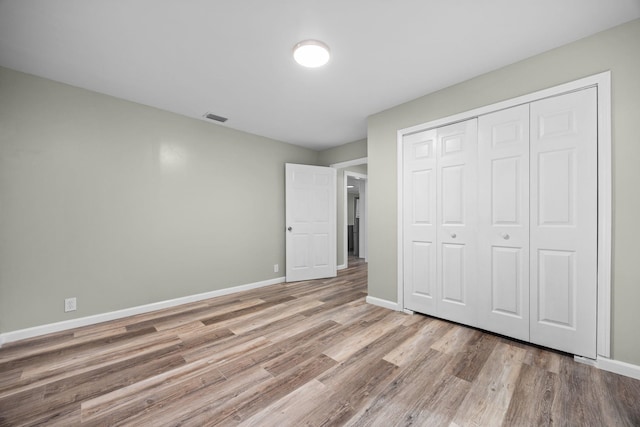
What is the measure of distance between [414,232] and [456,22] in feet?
6.50

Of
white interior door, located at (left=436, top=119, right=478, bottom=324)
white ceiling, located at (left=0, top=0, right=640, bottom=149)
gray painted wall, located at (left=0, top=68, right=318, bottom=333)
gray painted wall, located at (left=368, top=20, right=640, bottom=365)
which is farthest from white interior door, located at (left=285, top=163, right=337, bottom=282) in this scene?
gray painted wall, located at (left=368, top=20, right=640, bottom=365)

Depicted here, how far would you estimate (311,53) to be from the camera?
209cm

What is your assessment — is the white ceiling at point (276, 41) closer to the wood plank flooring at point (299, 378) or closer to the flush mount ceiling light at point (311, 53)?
the flush mount ceiling light at point (311, 53)

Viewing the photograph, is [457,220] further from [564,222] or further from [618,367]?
[618,367]

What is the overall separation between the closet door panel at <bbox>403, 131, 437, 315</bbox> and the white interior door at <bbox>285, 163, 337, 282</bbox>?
2042 mm

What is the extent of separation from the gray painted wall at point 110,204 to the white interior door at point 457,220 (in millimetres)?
2817

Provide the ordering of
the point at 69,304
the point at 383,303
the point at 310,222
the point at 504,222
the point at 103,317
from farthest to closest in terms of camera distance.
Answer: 1. the point at 310,222
2. the point at 383,303
3. the point at 103,317
4. the point at 69,304
5. the point at 504,222

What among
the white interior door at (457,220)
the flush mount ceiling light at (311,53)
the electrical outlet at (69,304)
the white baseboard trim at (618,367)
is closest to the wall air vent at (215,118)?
the flush mount ceiling light at (311,53)

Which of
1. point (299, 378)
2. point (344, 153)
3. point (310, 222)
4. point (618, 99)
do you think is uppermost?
point (344, 153)

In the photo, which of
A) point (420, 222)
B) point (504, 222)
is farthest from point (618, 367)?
point (420, 222)

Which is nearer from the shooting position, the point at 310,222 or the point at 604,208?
the point at 604,208

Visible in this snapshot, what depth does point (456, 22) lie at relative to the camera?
1824mm

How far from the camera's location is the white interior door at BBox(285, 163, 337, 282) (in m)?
4.57

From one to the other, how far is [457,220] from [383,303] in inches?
54.0
